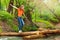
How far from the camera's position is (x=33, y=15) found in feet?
46.6

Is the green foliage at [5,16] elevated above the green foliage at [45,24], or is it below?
above

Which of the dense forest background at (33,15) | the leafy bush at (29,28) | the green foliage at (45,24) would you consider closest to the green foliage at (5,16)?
the dense forest background at (33,15)

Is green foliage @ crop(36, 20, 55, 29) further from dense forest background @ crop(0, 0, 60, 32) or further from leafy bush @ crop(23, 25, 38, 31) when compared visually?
leafy bush @ crop(23, 25, 38, 31)

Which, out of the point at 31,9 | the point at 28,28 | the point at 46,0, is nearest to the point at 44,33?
the point at 28,28

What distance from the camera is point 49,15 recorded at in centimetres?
1475

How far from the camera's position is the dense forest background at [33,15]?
42.6ft

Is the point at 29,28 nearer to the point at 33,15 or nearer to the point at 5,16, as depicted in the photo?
the point at 33,15

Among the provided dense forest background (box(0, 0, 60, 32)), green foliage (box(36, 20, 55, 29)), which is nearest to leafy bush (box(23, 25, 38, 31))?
dense forest background (box(0, 0, 60, 32))

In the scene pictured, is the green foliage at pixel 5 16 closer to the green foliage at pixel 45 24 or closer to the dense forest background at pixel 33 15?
the dense forest background at pixel 33 15

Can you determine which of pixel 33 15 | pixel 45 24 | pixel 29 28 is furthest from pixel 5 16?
pixel 45 24

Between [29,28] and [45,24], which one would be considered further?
[45,24]

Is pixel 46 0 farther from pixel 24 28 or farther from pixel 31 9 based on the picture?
pixel 24 28

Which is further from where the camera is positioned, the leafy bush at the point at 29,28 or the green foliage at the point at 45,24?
the green foliage at the point at 45,24

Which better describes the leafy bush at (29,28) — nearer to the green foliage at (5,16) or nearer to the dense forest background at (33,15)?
the dense forest background at (33,15)
